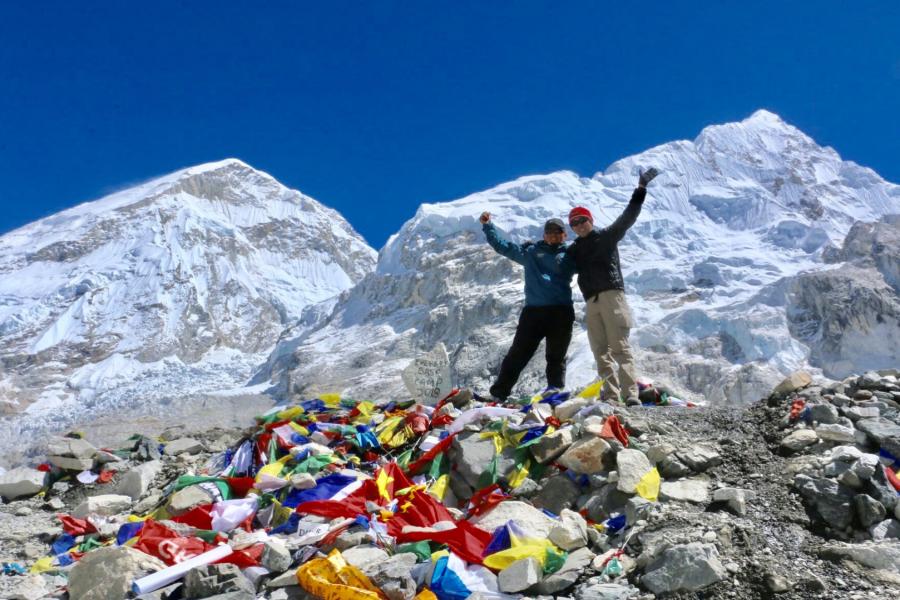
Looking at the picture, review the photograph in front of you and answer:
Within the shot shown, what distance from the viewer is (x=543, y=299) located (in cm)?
682

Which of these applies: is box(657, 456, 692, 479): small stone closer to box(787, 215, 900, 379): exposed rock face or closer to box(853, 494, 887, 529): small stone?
box(853, 494, 887, 529): small stone

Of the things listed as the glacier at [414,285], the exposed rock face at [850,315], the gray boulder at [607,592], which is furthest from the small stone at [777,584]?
the exposed rock face at [850,315]

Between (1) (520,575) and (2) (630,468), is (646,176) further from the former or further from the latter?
(1) (520,575)

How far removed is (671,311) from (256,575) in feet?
252

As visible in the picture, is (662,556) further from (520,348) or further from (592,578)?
(520,348)

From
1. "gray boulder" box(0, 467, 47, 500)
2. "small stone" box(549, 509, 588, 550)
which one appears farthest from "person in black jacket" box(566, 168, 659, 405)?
"gray boulder" box(0, 467, 47, 500)

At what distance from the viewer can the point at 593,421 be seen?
195 inches

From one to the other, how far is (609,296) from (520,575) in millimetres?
3234

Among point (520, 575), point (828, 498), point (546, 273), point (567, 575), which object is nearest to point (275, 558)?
point (520, 575)

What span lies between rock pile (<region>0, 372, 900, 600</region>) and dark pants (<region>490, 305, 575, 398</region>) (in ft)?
1.93

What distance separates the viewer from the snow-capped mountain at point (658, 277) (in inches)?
2657

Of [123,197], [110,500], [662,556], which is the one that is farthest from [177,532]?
[123,197]

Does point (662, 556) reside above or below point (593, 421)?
below

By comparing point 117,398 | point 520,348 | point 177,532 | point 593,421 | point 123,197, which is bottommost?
point 177,532
